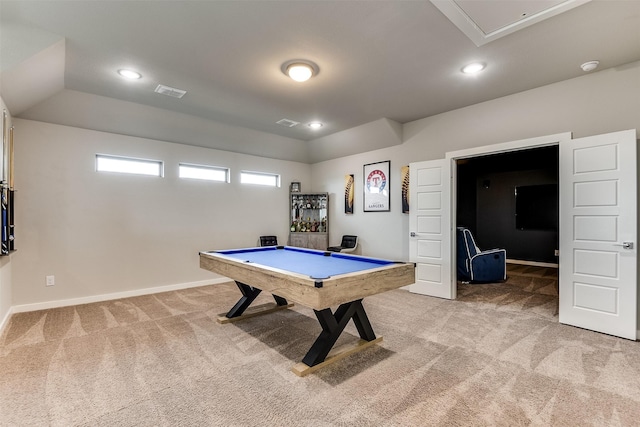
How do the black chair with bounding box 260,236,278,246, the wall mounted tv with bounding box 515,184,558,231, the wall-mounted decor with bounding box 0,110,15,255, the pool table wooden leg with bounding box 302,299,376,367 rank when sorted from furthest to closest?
1. the wall mounted tv with bounding box 515,184,558,231
2. the black chair with bounding box 260,236,278,246
3. the wall-mounted decor with bounding box 0,110,15,255
4. the pool table wooden leg with bounding box 302,299,376,367

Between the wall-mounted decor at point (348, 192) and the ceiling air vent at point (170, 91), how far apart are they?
3368 millimetres

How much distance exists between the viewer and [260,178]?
20.4 ft

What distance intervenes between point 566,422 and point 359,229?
14.2 feet

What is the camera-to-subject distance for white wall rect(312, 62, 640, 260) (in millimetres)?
3205

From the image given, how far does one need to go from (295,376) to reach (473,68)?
139 inches

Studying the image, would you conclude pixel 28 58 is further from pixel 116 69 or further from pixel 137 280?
pixel 137 280

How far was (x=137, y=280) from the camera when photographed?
181 inches

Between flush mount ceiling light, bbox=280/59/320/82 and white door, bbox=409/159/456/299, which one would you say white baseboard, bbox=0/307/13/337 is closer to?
flush mount ceiling light, bbox=280/59/320/82

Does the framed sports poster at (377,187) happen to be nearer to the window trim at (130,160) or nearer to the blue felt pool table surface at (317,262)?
the blue felt pool table surface at (317,262)

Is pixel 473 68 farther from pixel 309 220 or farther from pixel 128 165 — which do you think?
pixel 128 165

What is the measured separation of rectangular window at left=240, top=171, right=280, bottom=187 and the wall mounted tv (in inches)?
243

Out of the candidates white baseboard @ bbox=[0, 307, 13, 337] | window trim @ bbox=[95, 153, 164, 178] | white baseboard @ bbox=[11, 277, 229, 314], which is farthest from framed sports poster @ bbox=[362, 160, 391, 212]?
white baseboard @ bbox=[0, 307, 13, 337]

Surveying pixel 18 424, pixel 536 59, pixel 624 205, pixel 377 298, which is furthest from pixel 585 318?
pixel 18 424

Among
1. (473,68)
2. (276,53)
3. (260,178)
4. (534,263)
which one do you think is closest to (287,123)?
(260,178)
